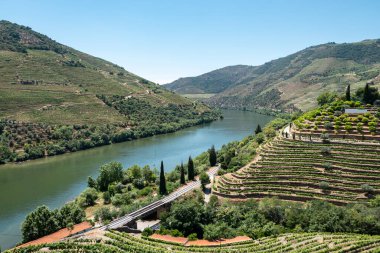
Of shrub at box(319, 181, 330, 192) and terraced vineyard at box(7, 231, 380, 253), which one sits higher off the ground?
shrub at box(319, 181, 330, 192)

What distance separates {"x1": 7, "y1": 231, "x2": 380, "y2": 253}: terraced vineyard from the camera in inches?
1188

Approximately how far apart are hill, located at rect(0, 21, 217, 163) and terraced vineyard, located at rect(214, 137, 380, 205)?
61852 millimetres

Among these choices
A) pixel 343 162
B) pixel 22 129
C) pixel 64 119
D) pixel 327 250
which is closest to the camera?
pixel 327 250

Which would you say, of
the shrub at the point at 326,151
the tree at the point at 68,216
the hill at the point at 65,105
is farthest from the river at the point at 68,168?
the shrub at the point at 326,151

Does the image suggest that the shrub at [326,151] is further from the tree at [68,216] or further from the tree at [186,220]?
the tree at [68,216]

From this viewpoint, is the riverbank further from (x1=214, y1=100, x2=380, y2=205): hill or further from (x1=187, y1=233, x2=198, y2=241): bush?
(x1=187, y1=233, x2=198, y2=241): bush

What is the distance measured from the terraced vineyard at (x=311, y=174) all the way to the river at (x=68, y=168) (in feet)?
90.7

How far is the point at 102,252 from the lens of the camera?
31.0 meters

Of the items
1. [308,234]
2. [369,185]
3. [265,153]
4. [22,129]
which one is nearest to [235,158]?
[265,153]

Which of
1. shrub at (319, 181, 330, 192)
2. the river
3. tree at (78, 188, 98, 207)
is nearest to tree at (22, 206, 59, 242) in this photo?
the river

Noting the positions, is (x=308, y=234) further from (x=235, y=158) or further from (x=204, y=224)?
(x=235, y=158)

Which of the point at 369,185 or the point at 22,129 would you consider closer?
the point at 369,185

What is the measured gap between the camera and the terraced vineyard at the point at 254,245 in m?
30.2

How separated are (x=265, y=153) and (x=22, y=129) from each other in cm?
7394
